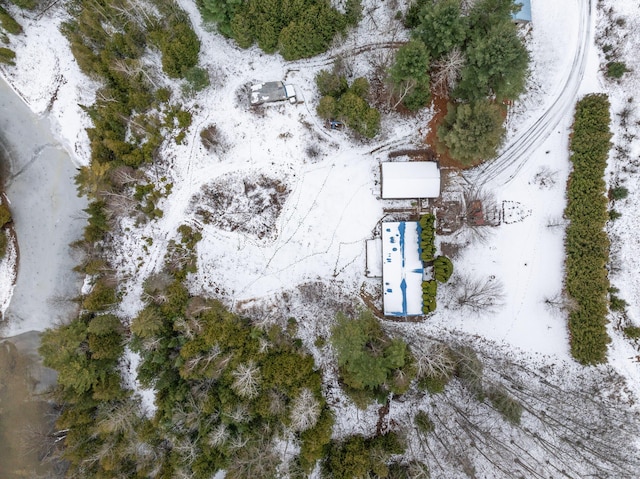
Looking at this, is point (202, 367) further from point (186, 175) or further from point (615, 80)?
point (615, 80)

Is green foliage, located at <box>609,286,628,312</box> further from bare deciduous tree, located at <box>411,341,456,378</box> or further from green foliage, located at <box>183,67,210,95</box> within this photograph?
green foliage, located at <box>183,67,210,95</box>

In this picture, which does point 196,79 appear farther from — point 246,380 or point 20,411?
Result: point 20,411

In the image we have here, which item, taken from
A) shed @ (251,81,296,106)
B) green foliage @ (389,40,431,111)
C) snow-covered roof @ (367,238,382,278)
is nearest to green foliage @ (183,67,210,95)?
shed @ (251,81,296,106)

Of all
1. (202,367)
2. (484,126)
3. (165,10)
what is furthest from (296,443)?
(165,10)

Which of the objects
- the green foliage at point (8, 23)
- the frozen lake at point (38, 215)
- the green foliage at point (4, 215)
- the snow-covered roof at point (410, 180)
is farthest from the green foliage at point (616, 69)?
the green foliage at point (4, 215)

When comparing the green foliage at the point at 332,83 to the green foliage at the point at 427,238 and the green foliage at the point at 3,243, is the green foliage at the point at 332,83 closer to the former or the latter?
the green foliage at the point at 427,238

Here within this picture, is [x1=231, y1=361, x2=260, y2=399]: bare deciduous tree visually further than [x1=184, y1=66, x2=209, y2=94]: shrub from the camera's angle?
No

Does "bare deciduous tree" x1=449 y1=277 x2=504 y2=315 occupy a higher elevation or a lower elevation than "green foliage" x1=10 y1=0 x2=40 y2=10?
lower
